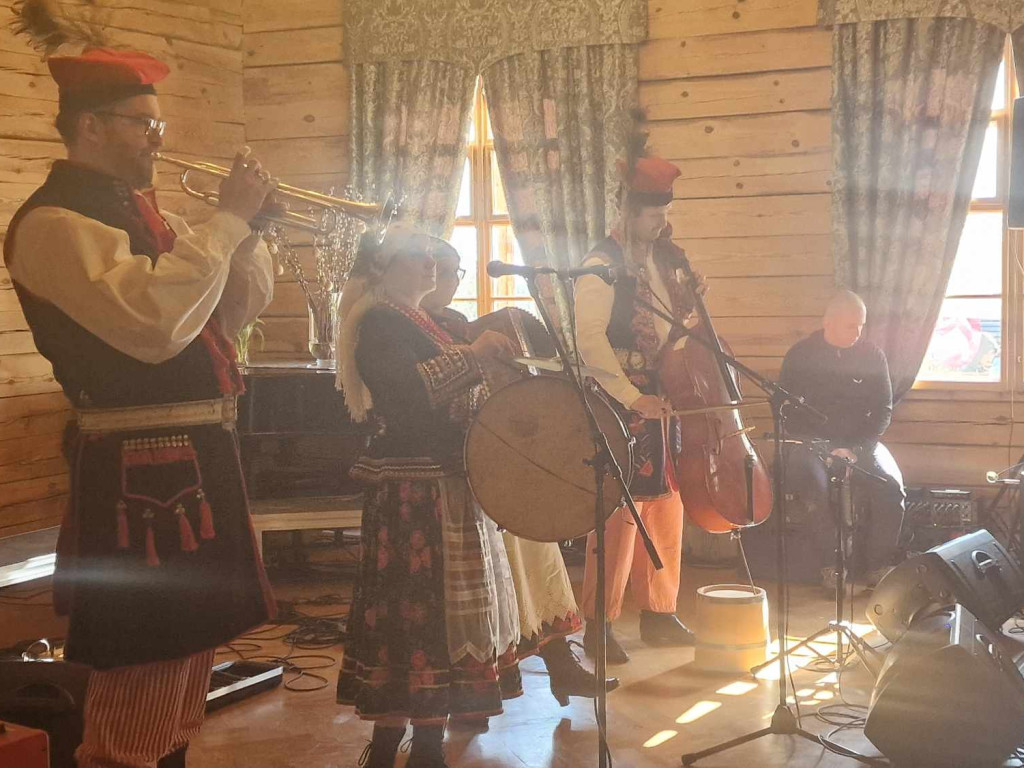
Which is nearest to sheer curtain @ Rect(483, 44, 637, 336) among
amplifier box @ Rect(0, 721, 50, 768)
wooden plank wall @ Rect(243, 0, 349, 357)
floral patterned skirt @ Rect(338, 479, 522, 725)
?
wooden plank wall @ Rect(243, 0, 349, 357)

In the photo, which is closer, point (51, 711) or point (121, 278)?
point (121, 278)

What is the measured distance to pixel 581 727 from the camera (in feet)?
11.0

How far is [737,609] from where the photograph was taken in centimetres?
383

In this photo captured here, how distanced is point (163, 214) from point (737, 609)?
240cm

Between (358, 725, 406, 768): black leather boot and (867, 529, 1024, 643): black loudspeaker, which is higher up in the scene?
(867, 529, 1024, 643): black loudspeaker

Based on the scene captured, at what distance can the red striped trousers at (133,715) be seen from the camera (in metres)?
2.04

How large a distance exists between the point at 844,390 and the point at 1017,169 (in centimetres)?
149

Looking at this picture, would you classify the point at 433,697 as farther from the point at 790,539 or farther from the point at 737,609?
the point at 790,539

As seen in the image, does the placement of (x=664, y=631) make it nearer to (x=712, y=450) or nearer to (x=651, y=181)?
(x=712, y=450)

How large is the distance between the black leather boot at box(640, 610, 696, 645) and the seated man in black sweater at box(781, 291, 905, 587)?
1.14 metres

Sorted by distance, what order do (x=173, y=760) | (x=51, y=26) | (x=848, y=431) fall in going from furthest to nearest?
(x=848, y=431) < (x=51, y=26) < (x=173, y=760)

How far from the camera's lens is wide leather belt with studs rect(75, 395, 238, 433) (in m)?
2.08

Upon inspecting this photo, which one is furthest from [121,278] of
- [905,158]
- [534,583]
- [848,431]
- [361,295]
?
[905,158]

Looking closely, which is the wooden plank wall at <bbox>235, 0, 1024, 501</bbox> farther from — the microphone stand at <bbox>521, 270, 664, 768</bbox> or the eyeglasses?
the eyeglasses
